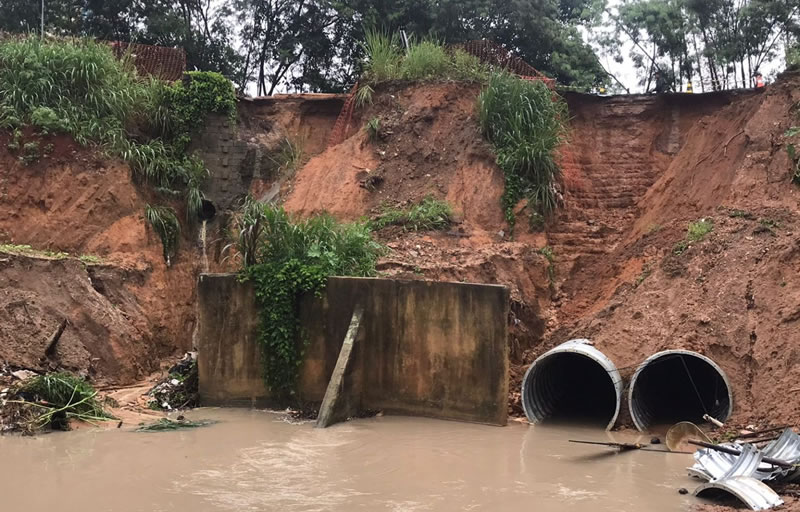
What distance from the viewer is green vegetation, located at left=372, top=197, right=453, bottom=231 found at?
12633 millimetres

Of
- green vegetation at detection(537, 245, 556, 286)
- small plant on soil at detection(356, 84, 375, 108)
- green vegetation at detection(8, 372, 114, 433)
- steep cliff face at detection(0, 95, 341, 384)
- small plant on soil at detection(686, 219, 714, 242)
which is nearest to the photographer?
green vegetation at detection(8, 372, 114, 433)

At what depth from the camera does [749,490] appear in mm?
5430

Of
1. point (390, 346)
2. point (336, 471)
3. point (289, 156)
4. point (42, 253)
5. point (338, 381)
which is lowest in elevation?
point (336, 471)

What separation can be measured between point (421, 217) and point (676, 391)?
4955 millimetres

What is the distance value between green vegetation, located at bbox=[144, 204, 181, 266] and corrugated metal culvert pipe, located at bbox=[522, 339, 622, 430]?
7.11 meters

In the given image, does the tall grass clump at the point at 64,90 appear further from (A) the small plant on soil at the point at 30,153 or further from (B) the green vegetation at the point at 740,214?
(B) the green vegetation at the point at 740,214

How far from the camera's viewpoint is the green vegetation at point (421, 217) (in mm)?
12633

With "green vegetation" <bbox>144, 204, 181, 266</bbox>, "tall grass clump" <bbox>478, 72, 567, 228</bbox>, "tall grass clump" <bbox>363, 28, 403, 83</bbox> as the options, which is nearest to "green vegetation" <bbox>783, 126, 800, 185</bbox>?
"tall grass clump" <bbox>478, 72, 567, 228</bbox>

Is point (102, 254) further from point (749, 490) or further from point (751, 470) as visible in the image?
point (749, 490)

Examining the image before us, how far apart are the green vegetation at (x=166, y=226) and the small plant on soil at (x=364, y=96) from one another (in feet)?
14.9

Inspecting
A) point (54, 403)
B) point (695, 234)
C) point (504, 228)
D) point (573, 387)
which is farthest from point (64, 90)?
point (695, 234)

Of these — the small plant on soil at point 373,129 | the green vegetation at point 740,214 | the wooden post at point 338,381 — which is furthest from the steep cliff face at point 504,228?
the wooden post at point 338,381

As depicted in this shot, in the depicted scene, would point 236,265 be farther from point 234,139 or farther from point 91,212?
point 234,139

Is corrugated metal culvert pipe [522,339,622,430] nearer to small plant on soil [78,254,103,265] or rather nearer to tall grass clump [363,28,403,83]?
small plant on soil [78,254,103,265]
